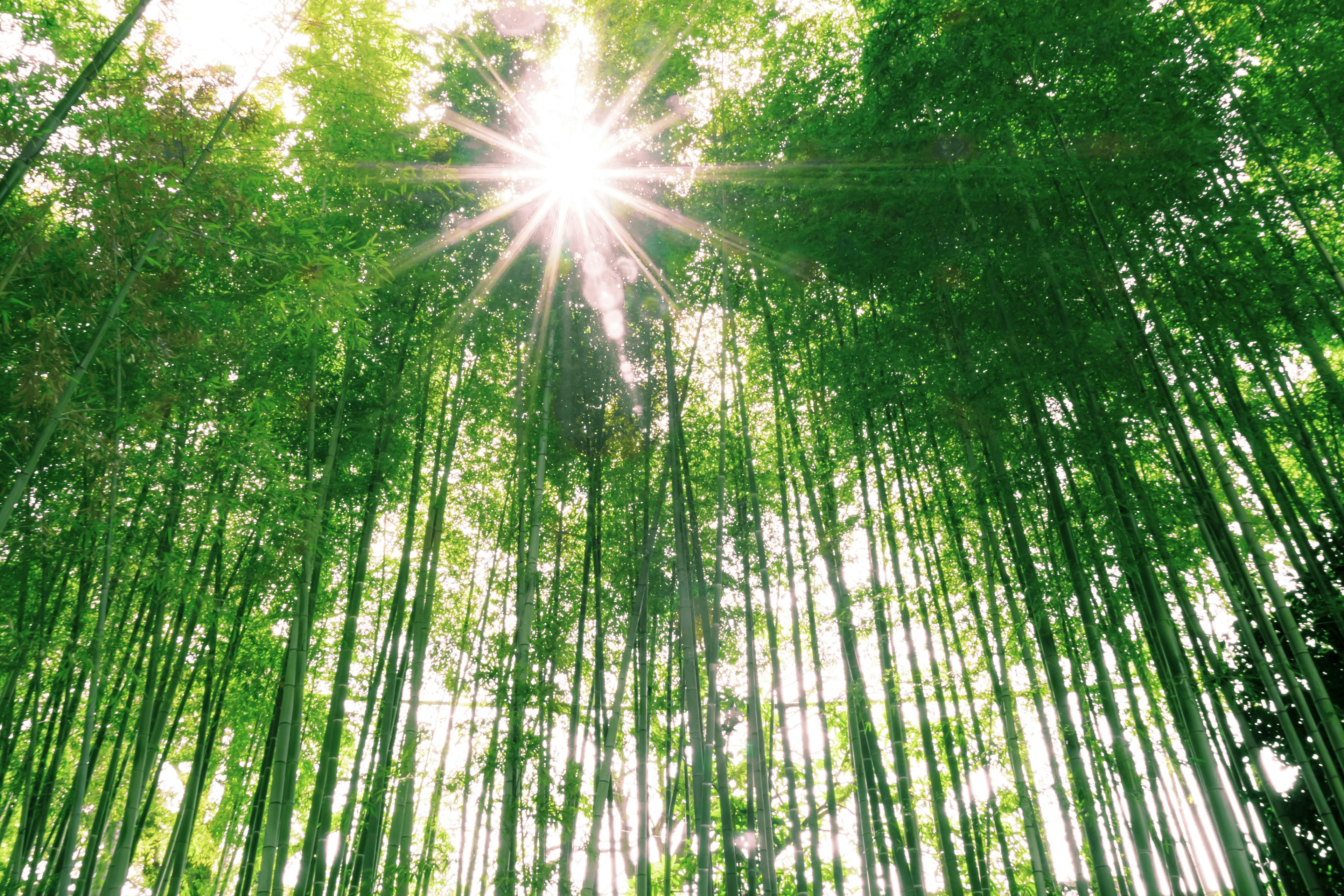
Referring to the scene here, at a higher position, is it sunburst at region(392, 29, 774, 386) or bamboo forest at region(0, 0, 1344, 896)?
sunburst at region(392, 29, 774, 386)

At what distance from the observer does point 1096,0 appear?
10.6ft

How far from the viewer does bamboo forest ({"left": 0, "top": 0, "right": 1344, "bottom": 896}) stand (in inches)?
112

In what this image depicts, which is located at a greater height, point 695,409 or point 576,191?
point 576,191

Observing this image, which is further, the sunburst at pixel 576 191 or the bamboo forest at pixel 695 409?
the sunburst at pixel 576 191

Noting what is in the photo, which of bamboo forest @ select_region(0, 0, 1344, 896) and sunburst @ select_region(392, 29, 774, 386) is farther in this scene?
sunburst @ select_region(392, 29, 774, 386)

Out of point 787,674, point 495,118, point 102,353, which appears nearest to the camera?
point 102,353

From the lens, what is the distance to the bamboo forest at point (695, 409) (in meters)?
2.84

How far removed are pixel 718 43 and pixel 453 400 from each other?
2885mm

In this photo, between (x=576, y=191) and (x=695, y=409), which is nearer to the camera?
(x=576, y=191)

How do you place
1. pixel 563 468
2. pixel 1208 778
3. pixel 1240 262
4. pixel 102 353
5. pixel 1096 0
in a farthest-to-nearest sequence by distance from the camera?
pixel 563 468
pixel 1240 262
pixel 1096 0
pixel 102 353
pixel 1208 778

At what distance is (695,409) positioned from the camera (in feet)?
17.8

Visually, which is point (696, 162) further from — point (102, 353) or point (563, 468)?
point (102, 353)

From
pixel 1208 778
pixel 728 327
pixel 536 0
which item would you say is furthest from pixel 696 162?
pixel 1208 778

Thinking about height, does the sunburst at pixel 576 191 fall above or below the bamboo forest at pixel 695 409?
above
